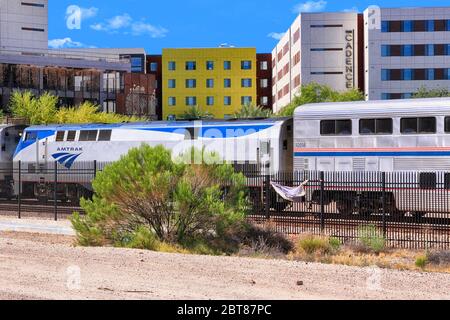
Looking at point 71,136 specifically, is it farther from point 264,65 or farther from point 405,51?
point 264,65

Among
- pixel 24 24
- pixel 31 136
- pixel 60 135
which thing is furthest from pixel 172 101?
pixel 60 135

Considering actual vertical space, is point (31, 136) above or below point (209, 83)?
below

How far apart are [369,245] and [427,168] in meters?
5.94

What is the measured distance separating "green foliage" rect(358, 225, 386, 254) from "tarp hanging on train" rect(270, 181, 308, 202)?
131 inches

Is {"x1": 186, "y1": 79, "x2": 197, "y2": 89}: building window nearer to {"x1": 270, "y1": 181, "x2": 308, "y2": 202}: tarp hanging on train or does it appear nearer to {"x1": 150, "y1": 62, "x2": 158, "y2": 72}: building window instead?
{"x1": 150, "y1": 62, "x2": 158, "y2": 72}: building window

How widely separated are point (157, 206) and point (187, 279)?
304 inches

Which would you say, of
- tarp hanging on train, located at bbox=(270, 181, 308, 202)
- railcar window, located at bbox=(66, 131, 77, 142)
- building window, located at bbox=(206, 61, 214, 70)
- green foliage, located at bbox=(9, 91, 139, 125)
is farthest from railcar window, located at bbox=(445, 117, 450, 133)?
building window, located at bbox=(206, 61, 214, 70)

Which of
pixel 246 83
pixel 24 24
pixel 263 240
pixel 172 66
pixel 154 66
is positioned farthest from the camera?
pixel 154 66

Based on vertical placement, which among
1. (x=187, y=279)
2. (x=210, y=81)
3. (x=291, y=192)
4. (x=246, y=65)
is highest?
(x=246, y=65)

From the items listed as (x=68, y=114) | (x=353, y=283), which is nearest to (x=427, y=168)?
(x=353, y=283)

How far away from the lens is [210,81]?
114m

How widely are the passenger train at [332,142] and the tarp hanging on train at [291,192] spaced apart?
548 mm

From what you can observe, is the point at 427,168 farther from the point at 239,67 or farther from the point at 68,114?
the point at 239,67

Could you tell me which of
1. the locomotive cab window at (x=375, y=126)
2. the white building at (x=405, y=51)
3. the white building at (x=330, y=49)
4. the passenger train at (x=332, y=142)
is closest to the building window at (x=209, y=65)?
the white building at (x=330, y=49)
